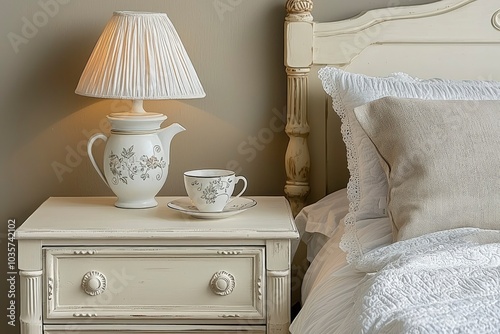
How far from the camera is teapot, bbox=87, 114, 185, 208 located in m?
2.00

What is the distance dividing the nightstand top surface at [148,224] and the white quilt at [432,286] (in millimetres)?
344

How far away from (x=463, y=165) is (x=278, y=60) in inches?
29.7

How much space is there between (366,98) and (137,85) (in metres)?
0.56

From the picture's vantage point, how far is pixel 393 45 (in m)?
2.17

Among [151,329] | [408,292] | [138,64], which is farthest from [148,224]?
[408,292]

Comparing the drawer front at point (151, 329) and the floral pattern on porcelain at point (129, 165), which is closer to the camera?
the drawer front at point (151, 329)

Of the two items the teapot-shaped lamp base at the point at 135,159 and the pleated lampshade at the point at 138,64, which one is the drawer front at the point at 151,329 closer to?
the teapot-shaped lamp base at the point at 135,159

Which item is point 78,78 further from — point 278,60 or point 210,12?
point 278,60

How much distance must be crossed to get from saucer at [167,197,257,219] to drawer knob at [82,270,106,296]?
251mm

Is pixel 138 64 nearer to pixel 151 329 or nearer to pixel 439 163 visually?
pixel 151 329

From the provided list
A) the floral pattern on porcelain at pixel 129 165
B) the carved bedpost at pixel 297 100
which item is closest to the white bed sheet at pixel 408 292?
the carved bedpost at pixel 297 100

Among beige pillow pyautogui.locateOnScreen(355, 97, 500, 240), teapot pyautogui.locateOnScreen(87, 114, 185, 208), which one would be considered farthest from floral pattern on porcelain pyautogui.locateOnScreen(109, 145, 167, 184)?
beige pillow pyautogui.locateOnScreen(355, 97, 500, 240)

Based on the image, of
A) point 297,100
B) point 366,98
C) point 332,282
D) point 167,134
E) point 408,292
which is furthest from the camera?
point 297,100

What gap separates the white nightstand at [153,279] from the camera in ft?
6.05
